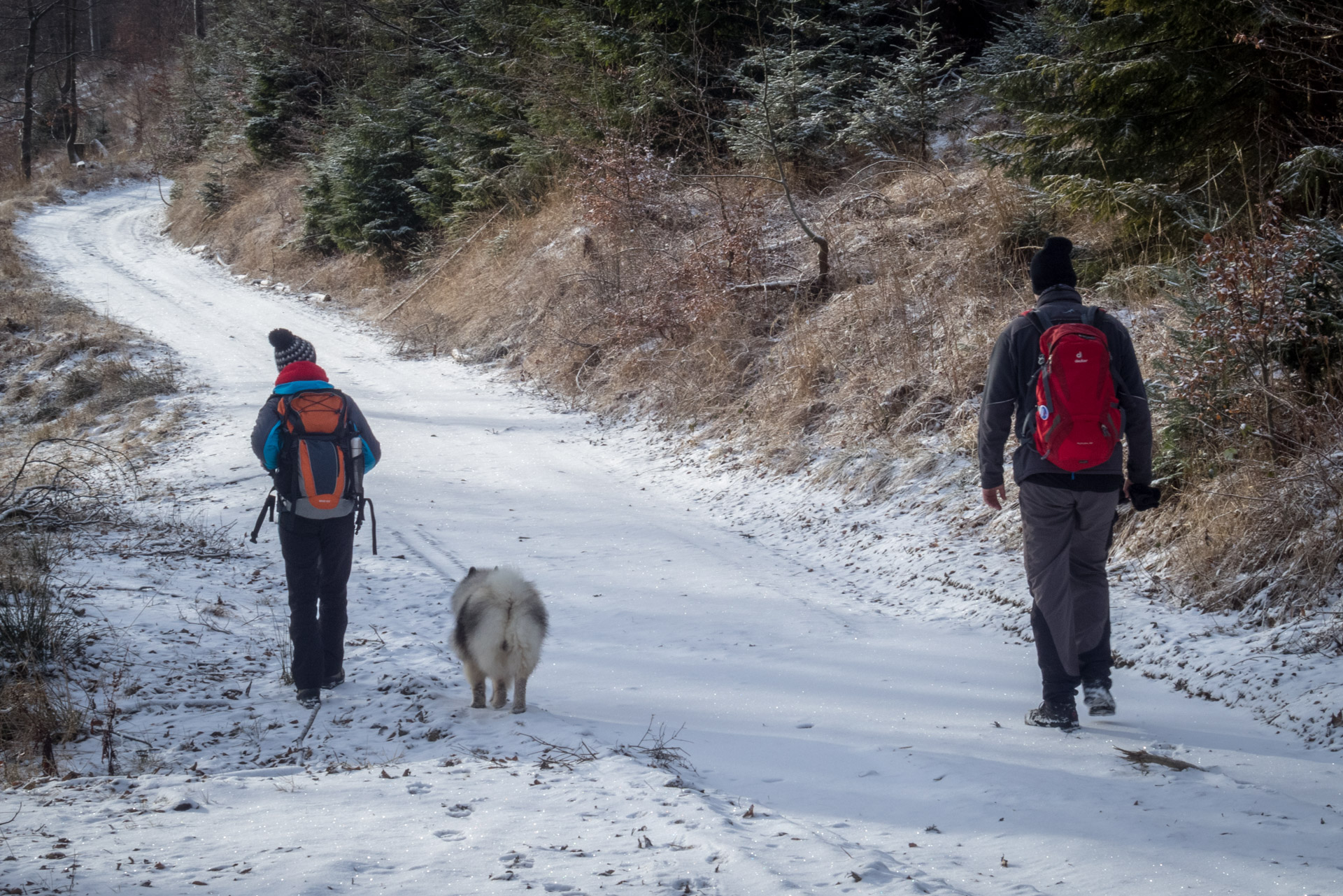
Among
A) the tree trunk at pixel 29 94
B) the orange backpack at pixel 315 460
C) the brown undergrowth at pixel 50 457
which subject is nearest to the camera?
the brown undergrowth at pixel 50 457

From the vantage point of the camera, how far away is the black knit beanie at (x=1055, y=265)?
4223mm

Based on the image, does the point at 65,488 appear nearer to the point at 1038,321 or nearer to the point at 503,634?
the point at 503,634

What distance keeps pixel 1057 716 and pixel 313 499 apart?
4027 mm

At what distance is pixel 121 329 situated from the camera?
1792 cm

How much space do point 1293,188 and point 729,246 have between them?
745 cm

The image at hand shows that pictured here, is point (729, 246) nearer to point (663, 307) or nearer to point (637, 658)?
point (663, 307)

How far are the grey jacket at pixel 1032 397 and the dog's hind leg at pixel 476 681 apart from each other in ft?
9.26

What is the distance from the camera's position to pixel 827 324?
11.0m

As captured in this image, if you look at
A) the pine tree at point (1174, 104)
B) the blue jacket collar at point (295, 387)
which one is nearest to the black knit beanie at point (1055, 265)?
the pine tree at point (1174, 104)

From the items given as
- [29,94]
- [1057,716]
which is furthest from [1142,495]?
[29,94]

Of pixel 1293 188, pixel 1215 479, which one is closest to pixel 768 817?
pixel 1215 479

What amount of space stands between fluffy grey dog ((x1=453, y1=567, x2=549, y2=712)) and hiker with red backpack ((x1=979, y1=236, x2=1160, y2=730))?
7.99ft

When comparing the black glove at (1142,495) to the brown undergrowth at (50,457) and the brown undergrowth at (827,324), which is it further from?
the brown undergrowth at (50,457)

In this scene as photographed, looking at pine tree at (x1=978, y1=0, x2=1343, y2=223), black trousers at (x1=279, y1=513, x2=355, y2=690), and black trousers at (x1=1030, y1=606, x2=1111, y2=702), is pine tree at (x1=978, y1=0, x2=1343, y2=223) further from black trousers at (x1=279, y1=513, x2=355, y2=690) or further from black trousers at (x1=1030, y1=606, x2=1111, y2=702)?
black trousers at (x1=279, y1=513, x2=355, y2=690)
